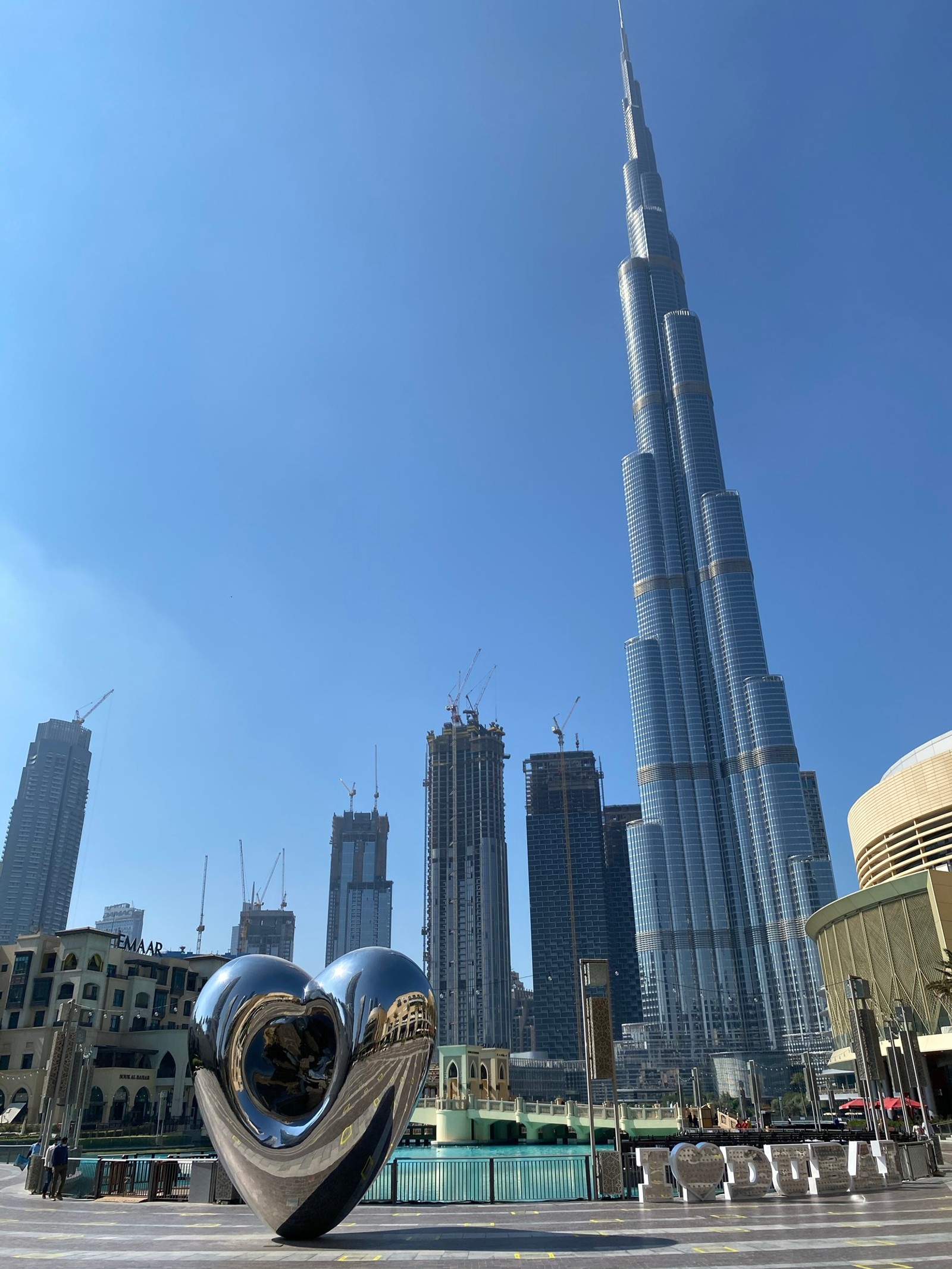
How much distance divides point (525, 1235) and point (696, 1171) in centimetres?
727

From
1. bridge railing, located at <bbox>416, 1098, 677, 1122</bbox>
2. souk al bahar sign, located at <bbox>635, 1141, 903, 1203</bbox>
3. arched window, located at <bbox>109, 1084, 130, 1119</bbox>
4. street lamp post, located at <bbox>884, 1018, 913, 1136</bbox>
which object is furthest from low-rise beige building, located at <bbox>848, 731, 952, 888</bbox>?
arched window, located at <bbox>109, 1084, 130, 1119</bbox>

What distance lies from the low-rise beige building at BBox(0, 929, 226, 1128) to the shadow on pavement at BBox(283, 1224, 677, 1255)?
68433 millimetres

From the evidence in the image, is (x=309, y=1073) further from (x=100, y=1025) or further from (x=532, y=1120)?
(x=100, y=1025)

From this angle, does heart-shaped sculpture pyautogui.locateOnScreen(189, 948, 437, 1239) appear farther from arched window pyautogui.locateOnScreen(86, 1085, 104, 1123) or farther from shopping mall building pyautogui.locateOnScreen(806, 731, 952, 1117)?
arched window pyautogui.locateOnScreen(86, 1085, 104, 1123)

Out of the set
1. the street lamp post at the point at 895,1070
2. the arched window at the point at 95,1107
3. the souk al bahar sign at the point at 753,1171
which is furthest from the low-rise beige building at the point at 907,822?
the arched window at the point at 95,1107

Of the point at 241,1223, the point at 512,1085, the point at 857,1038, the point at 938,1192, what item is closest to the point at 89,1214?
the point at 241,1223

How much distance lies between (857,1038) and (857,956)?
51.7 m

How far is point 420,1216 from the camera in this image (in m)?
21.6

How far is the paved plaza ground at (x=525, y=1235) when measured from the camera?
49.0ft

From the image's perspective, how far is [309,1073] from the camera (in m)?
16.3

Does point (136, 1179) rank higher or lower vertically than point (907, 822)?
lower

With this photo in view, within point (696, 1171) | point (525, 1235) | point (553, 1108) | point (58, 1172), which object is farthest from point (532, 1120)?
point (525, 1235)

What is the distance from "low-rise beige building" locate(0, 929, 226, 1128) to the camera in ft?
258

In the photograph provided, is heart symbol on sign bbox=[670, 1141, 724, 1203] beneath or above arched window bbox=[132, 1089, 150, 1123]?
beneath
